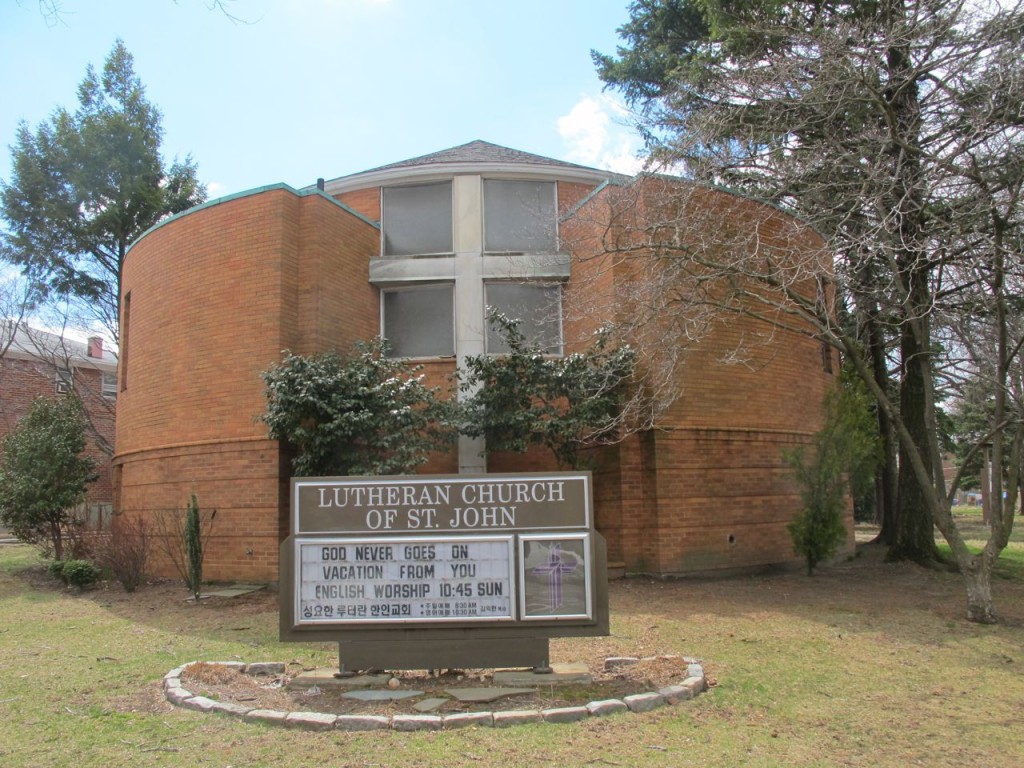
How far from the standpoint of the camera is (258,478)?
1291 centimetres

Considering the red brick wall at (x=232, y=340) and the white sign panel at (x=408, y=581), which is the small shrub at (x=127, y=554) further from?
the white sign panel at (x=408, y=581)

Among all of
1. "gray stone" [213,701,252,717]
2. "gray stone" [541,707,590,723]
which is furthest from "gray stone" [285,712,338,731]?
"gray stone" [541,707,590,723]

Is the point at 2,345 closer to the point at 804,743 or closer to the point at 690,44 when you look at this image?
the point at 690,44

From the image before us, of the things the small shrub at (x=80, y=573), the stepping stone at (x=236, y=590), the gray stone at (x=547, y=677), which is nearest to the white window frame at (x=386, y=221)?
the stepping stone at (x=236, y=590)

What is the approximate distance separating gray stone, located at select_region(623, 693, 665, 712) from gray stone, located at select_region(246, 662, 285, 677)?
11.0 ft

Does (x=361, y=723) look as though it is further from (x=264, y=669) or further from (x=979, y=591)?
(x=979, y=591)

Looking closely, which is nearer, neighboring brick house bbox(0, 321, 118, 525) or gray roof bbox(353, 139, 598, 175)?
gray roof bbox(353, 139, 598, 175)

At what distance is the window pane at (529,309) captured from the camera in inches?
585

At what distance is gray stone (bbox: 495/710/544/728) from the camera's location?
5.78m

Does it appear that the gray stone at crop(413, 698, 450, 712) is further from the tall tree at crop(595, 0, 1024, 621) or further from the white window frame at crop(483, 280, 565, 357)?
the white window frame at crop(483, 280, 565, 357)

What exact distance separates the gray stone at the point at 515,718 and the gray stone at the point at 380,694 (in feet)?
3.27

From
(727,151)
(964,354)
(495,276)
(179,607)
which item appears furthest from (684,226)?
(179,607)

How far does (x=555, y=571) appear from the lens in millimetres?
6965

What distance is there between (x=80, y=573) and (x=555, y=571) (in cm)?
1016
